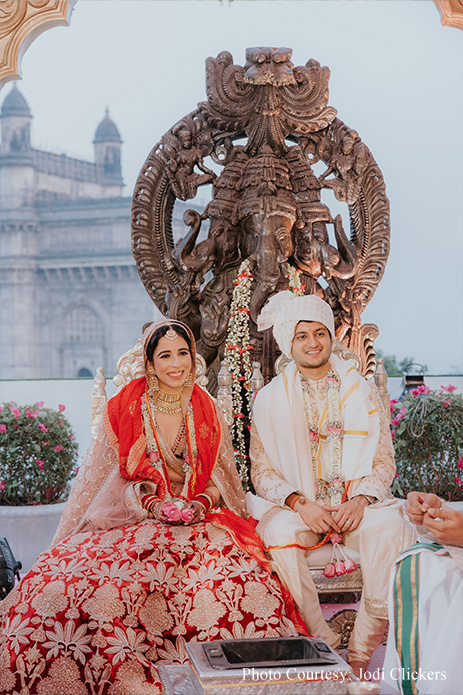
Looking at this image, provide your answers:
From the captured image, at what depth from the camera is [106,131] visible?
30.9 metres

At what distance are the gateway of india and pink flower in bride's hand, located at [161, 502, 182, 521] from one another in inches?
1035

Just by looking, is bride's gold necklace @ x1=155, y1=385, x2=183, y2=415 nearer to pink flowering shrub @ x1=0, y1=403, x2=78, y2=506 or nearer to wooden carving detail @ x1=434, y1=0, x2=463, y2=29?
wooden carving detail @ x1=434, y1=0, x2=463, y2=29

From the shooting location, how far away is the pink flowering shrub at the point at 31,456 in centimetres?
514

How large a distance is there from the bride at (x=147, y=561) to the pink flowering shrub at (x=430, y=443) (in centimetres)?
225

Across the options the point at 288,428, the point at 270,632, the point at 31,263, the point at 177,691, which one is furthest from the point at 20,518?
the point at 31,263

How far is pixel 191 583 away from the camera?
8.52 ft

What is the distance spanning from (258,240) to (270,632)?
Answer: 6.52ft

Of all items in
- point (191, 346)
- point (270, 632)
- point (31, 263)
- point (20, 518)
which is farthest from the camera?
point (31, 263)

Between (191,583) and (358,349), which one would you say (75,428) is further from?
(191,583)

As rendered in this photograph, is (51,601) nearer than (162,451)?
Yes

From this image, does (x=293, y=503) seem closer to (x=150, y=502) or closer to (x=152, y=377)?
(x=150, y=502)

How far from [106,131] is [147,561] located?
3010cm

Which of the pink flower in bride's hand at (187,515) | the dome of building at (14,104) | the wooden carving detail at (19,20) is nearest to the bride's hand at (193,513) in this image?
the pink flower in bride's hand at (187,515)

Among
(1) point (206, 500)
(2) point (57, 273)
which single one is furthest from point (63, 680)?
(2) point (57, 273)
